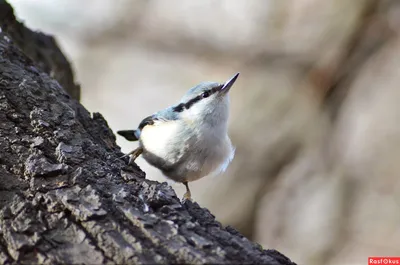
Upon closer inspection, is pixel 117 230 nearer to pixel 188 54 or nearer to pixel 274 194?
pixel 274 194

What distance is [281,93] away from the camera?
20.4 ft

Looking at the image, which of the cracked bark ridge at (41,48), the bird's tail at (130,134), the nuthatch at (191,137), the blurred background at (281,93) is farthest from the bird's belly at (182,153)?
the blurred background at (281,93)

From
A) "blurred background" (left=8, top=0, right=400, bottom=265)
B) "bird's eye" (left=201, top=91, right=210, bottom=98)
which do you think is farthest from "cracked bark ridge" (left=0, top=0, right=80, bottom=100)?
"blurred background" (left=8, top=0, right=400, bottom=265)

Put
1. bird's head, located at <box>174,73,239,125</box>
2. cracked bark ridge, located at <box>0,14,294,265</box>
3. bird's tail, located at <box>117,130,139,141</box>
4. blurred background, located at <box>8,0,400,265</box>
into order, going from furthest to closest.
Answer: blurred background, located at <box>8,0,400,265</box> < bird's tail, located at <box>117,130,139,141</box> < bird's head, located at <box>174,73,239,125</box> < cracked bark ridge, located at <box>0,14,294,265</box>

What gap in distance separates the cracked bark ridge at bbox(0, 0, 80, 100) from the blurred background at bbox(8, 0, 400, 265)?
263 centimetres

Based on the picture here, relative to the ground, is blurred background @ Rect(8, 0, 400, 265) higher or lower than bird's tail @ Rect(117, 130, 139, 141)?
higher

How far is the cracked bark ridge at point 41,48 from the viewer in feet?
9.66

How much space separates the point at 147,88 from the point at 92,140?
15.1 feet

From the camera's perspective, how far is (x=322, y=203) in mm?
5656

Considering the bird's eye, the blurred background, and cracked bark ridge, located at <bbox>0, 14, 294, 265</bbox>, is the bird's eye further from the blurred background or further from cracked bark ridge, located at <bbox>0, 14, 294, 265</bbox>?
the blurred background

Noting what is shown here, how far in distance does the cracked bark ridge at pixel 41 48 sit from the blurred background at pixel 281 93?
263cm

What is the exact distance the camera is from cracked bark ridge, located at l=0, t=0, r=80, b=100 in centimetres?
294

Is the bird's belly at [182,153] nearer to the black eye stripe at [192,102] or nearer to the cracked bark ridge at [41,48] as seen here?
the black eye stripe at [192,102]

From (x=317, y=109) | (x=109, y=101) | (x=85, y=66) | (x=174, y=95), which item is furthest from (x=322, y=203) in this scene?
(x=85, y=66)
